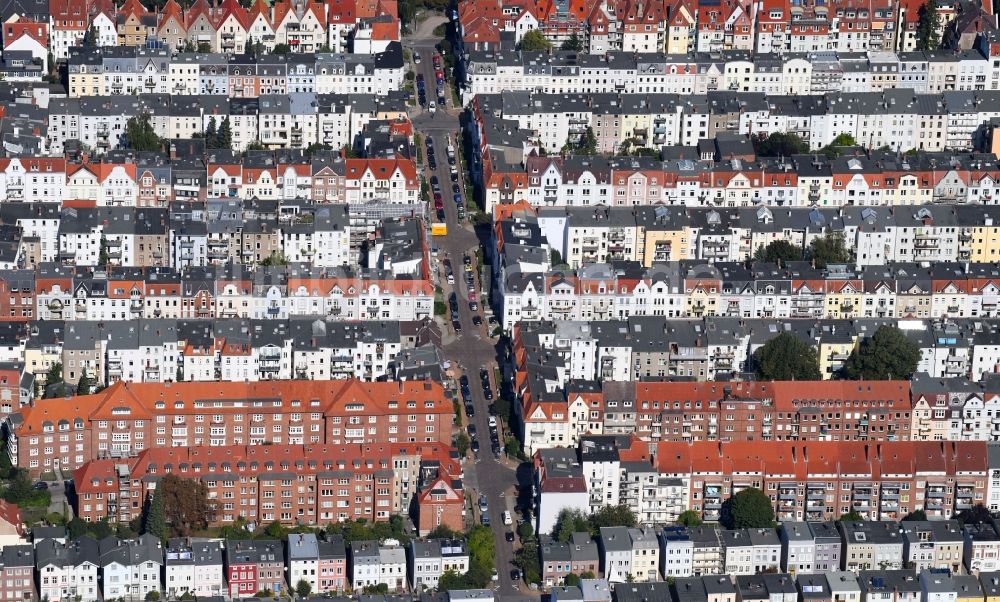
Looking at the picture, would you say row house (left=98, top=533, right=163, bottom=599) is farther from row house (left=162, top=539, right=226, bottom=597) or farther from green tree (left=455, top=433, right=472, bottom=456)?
green tree (left=455, top=433, right=472, bottom=456)

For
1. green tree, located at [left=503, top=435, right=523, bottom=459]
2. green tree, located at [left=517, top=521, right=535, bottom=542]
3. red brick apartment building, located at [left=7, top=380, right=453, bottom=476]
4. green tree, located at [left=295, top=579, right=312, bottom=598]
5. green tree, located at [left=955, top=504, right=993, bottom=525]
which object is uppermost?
red brick apartment building, located at [left=7, top=380, right=453, bottom=476]

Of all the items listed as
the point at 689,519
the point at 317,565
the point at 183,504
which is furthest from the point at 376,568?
the point at 689,519

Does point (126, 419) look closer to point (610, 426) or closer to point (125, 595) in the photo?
point (125, 595)

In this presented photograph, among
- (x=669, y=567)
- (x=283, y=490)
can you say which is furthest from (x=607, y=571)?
(x=283, y=490)

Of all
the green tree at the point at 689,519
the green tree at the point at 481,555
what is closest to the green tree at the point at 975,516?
the green tree at the point at 689,519

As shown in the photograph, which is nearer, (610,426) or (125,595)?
(125,595)

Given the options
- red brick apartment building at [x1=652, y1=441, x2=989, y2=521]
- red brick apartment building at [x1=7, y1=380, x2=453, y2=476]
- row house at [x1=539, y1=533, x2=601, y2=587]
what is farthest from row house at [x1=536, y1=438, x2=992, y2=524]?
red brick apartment building at [x1=7, y1=380, x2=453, y2=476]

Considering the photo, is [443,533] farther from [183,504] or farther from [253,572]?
[183,504]
